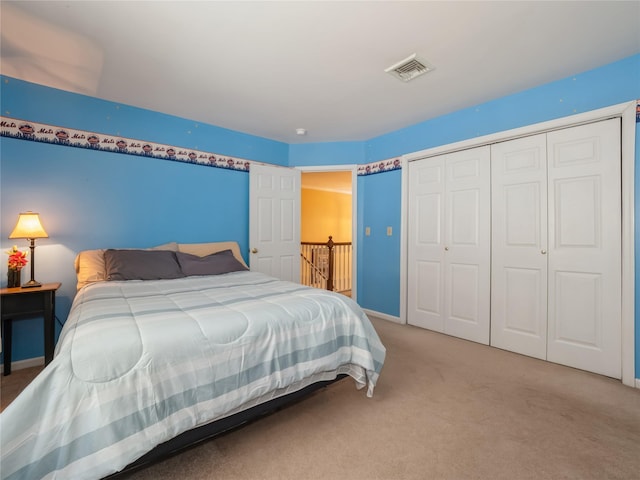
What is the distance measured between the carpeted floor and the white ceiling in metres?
2.43

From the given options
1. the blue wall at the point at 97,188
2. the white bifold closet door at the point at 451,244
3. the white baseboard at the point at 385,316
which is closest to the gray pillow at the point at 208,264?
the blue wall at the point at 97,188

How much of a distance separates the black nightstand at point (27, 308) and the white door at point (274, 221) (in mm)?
1959

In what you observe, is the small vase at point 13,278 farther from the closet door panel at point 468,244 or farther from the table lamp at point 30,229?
the closet door panel at point 468,244

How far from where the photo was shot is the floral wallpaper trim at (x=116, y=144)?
8.43 feet

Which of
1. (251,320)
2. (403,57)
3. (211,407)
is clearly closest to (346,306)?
(251,320)

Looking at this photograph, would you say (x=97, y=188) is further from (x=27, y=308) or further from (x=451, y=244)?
(x=451, y=244)

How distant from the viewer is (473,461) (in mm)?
1441

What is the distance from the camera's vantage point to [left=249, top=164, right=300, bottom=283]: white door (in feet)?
12.6

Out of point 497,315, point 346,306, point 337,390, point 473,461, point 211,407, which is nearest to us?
point 211,407

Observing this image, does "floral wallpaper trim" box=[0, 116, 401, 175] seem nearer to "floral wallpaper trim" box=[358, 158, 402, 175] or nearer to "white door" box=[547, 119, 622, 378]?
"floral wallpaper trim" box=[358, 158, 402, 175]

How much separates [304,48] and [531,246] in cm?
257

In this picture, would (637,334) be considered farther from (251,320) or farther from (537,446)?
(251,320)

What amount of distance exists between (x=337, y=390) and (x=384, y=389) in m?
0.34

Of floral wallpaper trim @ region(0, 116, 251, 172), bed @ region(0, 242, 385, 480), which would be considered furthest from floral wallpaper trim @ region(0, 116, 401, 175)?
bed @ region(0, 242, 385, 480)
